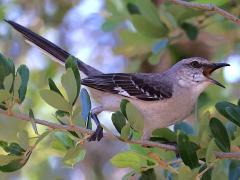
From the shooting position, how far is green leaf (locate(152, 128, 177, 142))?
3820mm

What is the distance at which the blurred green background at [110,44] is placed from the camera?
4.81 m

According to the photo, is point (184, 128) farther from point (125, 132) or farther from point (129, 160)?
point (125, 132)

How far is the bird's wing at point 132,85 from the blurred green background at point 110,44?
198 millimetres

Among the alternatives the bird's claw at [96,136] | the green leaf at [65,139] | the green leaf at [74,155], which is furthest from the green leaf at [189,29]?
the green leaf at [74,155]

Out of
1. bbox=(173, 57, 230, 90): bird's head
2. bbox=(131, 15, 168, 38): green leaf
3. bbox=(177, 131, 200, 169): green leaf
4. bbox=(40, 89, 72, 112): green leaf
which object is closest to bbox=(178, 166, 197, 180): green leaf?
bbox=(177, 131, 200, 169): green leaf

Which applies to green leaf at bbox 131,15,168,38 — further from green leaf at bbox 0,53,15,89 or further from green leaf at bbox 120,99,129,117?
green leaf at bbox 0,53,15,89

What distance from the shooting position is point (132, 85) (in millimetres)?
4711

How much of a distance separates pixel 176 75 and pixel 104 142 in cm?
233

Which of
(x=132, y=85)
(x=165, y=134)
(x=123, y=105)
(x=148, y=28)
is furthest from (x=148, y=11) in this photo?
(x=123, y=105)

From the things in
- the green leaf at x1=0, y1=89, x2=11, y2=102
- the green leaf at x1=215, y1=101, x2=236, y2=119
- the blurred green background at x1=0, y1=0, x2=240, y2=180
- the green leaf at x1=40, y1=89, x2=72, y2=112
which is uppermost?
the green leaf at x1=0, y1=89, x2=11, y2=102

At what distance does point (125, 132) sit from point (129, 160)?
0.87ft

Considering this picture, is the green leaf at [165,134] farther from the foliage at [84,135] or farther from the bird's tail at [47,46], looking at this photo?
the bird's tail at [47,46]

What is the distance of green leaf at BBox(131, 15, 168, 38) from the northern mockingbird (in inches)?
13.6

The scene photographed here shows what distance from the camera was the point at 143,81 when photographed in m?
4.80
